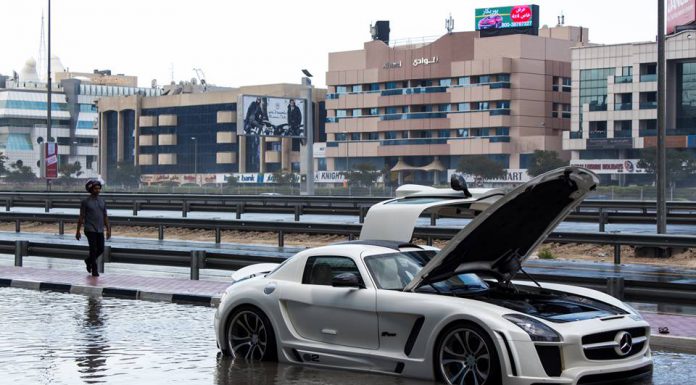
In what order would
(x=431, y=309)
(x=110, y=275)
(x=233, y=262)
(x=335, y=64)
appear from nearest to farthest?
(x=431, y=309), (x=233, y=262), (x=110, y=275), (x=335, y=64)

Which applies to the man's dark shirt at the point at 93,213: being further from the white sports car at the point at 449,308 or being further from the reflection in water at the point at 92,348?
the white sports car at the point at 449,308

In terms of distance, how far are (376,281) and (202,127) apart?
15939 centimetres

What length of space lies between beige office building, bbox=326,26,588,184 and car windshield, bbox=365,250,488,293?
113503 mm

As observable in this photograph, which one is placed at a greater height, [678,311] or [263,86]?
[263,86]

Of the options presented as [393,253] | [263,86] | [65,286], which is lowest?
[65,286]

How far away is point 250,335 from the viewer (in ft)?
36.2

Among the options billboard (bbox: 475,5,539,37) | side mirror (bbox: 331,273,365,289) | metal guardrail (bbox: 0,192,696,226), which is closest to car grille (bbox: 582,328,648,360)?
side mirror (bbox: 331,273,365,289)

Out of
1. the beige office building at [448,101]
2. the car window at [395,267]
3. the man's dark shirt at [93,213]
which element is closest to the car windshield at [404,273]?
the car window at [395,267]

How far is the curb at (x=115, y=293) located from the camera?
1662 centimetres

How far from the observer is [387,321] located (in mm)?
9805

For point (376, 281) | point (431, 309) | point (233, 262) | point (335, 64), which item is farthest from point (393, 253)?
point (335, 64)

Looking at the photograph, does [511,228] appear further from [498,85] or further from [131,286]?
[498,85]

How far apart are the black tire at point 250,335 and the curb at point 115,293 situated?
5.25m

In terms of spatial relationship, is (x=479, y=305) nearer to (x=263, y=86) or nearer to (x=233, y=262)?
(x=233, y=262)
